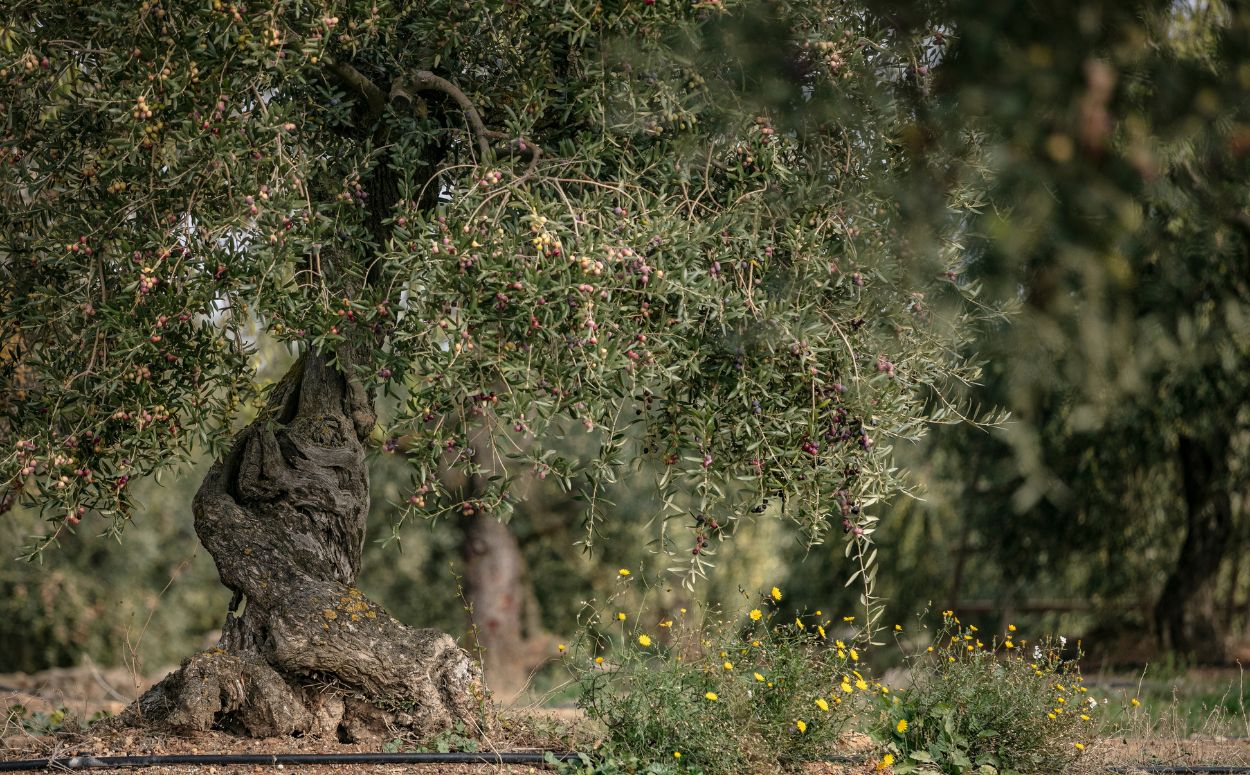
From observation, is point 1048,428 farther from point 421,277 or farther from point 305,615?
point 421,277


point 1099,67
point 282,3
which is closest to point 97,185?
point 282,3

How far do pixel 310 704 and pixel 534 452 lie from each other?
1.94 meters

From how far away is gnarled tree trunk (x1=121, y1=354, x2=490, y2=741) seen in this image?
5.87 meters

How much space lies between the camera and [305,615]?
600 cm

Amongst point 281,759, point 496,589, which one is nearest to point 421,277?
point 281,759

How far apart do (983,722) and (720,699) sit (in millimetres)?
1462

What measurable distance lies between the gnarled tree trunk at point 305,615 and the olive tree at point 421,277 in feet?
0.06

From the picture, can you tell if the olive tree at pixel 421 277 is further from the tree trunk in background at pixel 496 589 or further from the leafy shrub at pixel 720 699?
the tree trunk in background at pixel 496 589

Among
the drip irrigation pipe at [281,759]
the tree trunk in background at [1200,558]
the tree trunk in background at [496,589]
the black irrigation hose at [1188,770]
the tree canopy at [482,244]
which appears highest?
the tree canopy at [482,244]

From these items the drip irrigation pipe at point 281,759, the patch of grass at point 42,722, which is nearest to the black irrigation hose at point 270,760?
the drip irrigation pipe at point 281,759

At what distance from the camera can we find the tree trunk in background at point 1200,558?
12.1 meters

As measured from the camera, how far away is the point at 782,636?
246 inches

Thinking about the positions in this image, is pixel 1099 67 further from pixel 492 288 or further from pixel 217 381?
pixel 217 381

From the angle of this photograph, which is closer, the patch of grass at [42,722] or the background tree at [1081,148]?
the background tree at [1081,148]
